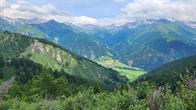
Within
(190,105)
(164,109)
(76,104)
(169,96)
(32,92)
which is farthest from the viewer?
(32,92)

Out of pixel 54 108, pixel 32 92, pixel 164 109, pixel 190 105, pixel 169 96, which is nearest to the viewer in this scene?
pixel 190 105

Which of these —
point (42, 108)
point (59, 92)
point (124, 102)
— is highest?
point (124, 102)

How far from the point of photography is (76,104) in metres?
66.2

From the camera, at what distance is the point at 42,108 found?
7619 centimetres

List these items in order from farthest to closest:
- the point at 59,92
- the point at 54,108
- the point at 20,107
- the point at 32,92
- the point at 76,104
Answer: the point at 59,92 < the point at 32,92 < the point at 20,107 < the point at 54,108 < the point at 76,104

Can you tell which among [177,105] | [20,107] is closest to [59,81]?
[20,107]

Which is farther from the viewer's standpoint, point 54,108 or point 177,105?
point 54,108

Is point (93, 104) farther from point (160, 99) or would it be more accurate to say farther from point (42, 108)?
point (160, 99)

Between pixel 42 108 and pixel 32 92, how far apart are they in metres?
71.7

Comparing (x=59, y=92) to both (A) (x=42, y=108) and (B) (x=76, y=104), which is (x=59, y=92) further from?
(B) (x=76, y=104)

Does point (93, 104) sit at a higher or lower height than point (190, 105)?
lower

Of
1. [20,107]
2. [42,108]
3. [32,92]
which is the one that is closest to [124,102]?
[42,108]

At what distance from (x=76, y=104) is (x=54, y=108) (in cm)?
750

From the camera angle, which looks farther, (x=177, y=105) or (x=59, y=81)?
(x=59, y=81)
